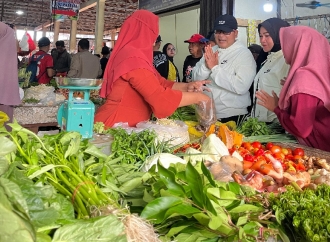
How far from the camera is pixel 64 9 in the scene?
12523 mm

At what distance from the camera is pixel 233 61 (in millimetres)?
3869

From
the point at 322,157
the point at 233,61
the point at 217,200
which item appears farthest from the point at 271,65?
the point at 217,200

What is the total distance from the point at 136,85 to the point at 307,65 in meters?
1.28

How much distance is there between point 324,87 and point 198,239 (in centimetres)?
183

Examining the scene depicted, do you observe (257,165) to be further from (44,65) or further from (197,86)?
(44,65)

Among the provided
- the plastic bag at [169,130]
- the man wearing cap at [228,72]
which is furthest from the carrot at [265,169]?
the man wearing cap at [228,72]

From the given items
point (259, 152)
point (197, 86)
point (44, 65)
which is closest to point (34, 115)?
point (44, 65)

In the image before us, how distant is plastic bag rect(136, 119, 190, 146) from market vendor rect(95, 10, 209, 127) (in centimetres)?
9

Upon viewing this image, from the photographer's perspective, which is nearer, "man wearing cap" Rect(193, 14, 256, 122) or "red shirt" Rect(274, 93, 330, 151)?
"red shirt" Rect(274, 93, 330, 151)

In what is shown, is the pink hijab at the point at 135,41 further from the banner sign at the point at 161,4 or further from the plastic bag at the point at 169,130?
the banner sign at the point at 161,4

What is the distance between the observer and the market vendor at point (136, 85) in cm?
288

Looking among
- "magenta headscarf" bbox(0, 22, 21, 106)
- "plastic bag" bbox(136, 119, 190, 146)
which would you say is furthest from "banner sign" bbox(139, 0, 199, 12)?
"plastic bag" bbox(136, 119, 190, 146)

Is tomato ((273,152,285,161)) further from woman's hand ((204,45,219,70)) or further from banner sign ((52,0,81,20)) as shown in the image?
banner sign ((52,0,81,20))

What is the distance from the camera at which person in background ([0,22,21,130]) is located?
3617 mm
